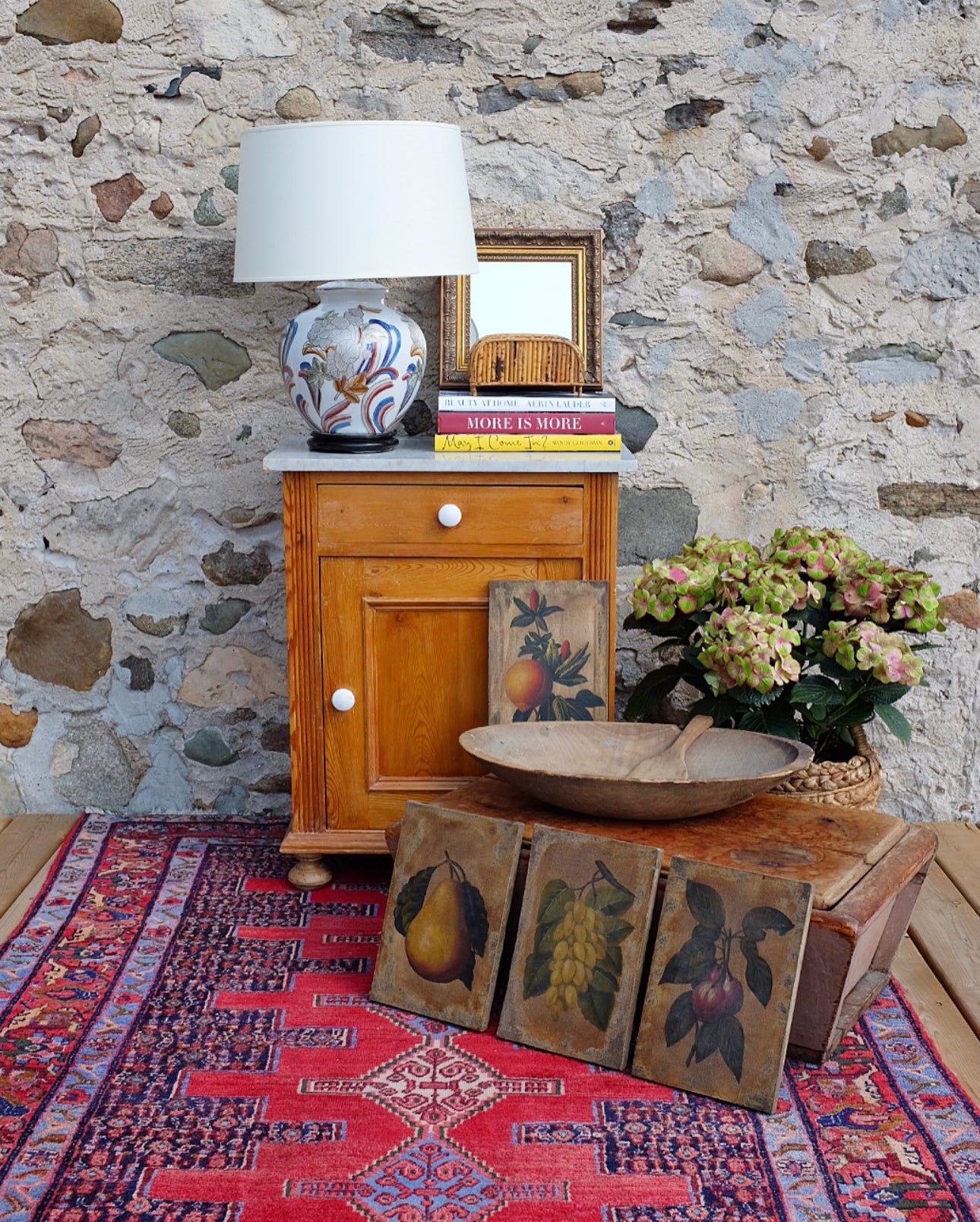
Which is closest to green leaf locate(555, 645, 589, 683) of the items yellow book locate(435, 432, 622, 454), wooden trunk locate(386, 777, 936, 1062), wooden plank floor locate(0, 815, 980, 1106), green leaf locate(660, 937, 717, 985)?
wooden trunk locate(386, 777, 936, 1062)

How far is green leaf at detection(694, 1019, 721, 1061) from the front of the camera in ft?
6.18

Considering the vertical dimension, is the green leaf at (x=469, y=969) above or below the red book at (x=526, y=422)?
below

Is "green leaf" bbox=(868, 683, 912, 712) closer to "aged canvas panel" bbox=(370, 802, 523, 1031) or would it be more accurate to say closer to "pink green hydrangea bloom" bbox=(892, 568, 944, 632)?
"pink green hydrangea bloom" bbox=(892, 568, 944, 632)

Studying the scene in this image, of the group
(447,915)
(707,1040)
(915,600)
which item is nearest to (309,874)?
(447,915)

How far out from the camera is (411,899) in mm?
2146

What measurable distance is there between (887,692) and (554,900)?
865 mm

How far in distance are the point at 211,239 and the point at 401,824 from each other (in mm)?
1432

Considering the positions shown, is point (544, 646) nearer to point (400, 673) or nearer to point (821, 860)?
point (400, 673)

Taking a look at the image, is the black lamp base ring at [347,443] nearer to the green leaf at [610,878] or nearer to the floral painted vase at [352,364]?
the floral painted vase at [352,364]

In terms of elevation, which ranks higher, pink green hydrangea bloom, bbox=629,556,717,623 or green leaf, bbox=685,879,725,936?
pink green hydrangea bloom, bbox=629,556,717,623

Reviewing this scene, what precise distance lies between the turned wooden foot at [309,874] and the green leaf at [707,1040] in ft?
3.26

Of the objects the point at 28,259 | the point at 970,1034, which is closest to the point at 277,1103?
the point at 970,1034

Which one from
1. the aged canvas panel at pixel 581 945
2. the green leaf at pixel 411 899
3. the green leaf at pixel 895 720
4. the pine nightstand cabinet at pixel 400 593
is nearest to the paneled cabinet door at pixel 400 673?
the pine nightstand cabinet at pixel 400 593

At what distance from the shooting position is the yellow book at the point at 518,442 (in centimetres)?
247
